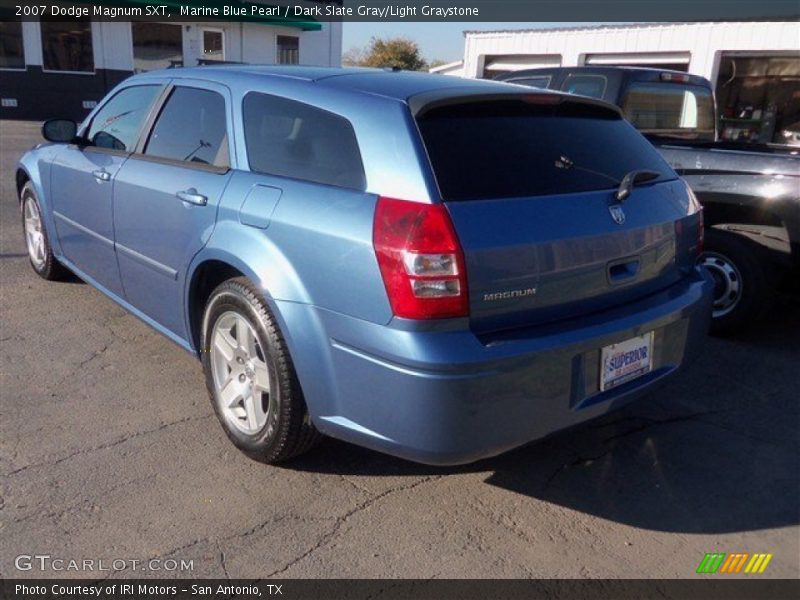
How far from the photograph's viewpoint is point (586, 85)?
644cm

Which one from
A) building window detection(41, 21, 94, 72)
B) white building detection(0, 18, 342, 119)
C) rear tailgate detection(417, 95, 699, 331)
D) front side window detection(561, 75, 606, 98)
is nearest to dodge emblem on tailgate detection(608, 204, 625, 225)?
rear tailgate detection(417, 95, 699, 331)

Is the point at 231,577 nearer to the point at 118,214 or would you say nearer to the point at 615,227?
the point at 615,227

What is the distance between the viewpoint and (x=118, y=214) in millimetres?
4090

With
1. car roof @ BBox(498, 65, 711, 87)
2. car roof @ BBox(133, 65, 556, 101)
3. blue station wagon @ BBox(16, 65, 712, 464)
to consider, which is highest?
car roof @ BBox(498, 65, 711, 87)

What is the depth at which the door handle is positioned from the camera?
335 centimetres

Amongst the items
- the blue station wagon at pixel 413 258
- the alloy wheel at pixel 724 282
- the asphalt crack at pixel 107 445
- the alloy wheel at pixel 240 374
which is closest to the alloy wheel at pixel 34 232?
the blue station wagon at pixel 413 258

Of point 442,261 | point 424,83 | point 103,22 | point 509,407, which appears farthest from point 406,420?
point 103,22

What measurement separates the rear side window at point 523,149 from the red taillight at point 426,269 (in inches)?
6.0

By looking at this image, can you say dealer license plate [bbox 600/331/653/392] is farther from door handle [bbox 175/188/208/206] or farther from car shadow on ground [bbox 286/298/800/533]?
door handle [bbox 175/188/208/206]

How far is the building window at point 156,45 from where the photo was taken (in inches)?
826

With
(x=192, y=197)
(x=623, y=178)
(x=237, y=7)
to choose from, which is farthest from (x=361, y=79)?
(x=237, y=7)

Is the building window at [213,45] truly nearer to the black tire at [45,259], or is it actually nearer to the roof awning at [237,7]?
the roof awning at [237,7]
